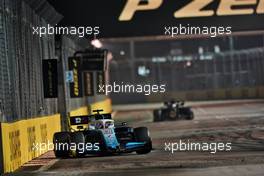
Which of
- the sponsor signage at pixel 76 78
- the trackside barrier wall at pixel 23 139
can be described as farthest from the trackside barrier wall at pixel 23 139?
the sponsor signage at pixel 76 78

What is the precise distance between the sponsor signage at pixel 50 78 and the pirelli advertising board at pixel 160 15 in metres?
3.03

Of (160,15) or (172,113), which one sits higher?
(160,15)

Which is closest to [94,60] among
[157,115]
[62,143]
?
[62,143]

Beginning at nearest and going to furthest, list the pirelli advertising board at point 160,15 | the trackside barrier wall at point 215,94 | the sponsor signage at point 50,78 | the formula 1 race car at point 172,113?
the sponsor signage at point 50,78 < the pirelli advertising board at point 160,15 < the formula 1 race car at point 172,113 < the trackside barrier wall at point 215,94

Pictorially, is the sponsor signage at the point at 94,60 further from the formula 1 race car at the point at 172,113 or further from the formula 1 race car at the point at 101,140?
the formula 1 race car at the point at 172,113

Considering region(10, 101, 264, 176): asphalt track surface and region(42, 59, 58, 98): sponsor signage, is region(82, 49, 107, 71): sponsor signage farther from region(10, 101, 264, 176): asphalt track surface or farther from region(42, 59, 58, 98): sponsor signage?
region(10, 101, 264, 176): asphalt track surface

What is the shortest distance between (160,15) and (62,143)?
786 centimetres

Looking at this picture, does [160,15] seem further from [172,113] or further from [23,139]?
[172,113]

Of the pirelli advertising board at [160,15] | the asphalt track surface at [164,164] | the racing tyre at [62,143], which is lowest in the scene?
the asphalt track surface at [164,164]

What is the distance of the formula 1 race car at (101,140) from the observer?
719 inches

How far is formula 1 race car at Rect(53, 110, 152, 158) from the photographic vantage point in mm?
18256

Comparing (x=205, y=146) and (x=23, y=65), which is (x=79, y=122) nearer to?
(x=23, y=65)

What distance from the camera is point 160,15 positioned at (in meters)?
24.8

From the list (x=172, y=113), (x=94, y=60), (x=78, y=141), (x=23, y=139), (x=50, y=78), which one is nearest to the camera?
(x=23, y=139)
